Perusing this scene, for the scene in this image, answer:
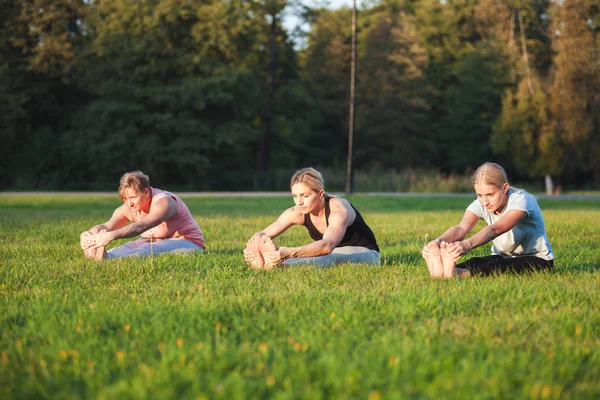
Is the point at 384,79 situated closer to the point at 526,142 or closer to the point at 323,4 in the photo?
the point at 323,4

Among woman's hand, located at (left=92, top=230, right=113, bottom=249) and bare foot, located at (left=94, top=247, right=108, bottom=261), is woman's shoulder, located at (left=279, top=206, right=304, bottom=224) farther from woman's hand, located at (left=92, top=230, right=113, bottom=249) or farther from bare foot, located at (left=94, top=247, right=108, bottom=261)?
bare foot, located at (left=94, top=247, right=108, bottom=261)

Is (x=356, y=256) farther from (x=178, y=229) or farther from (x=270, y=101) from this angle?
(x=270, y=101)

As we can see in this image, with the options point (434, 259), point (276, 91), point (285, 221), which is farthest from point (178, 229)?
point (276, 91)

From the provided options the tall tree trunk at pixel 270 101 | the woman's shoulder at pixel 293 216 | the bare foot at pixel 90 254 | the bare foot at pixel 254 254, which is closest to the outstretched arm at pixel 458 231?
the woman's shoulder at pixel 293 216

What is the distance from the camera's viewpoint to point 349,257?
7387 millimetres

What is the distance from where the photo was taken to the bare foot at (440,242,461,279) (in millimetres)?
6039

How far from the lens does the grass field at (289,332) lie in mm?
3188

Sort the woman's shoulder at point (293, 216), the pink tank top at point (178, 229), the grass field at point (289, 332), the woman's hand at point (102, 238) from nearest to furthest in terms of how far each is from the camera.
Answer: the grass field at point (289, 332), the woman's shoulder at point (293, 216), the woman's hand at point (102, 238), the pink tank top at point (178, 229)

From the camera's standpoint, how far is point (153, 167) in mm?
39750

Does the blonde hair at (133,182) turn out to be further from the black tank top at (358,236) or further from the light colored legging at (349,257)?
the black tank top at (358,236)

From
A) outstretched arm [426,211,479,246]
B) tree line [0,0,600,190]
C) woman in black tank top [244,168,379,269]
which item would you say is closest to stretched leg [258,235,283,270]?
woman in black tank top [244,168,379,269]

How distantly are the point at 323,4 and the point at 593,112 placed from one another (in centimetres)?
2114

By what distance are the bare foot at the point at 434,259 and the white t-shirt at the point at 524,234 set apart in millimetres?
865

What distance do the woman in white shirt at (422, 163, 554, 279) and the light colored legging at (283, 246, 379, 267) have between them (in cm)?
102
